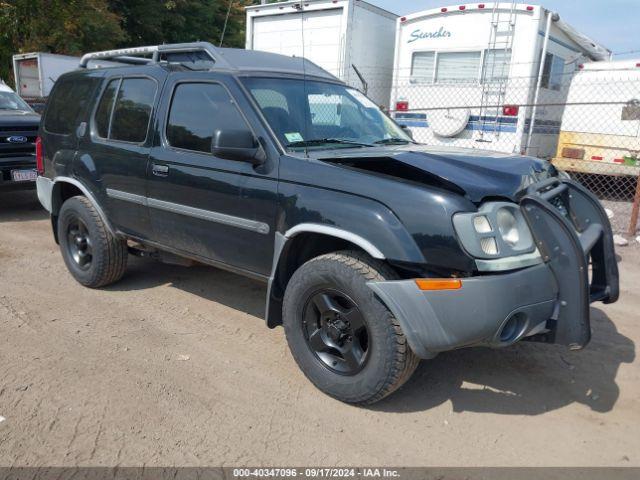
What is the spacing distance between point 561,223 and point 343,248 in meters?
A: 1.25

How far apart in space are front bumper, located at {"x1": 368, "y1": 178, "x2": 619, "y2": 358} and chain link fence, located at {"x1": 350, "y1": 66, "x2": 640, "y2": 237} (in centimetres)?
659

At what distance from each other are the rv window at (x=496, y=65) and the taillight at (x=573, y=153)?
1805 mm

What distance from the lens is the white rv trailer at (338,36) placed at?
10.6 m

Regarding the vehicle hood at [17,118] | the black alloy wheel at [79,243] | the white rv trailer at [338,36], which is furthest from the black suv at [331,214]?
the white rv trailer at [338,36]

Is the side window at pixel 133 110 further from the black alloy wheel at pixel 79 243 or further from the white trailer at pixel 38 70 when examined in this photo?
the white trailer at pixel 38 70

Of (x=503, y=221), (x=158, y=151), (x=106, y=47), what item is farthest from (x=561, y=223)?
(x=106, y=47)

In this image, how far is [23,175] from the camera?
7.67m

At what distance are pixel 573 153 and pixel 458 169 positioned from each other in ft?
26.3

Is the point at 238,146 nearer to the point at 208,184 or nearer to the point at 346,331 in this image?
the point at 208,184

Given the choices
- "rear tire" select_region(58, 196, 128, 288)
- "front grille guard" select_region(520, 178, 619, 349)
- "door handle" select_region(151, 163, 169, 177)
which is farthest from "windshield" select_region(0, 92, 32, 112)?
"front grille guard" select_region(520, 178, 619, 349)

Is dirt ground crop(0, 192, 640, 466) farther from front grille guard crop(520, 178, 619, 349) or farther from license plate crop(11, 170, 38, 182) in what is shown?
license plate crop(11, 170, 38, 182)

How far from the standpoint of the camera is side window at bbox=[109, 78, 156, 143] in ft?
14.1

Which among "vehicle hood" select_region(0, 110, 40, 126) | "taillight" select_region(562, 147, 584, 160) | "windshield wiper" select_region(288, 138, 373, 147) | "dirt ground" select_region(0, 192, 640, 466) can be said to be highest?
"windshield wiper" select_region(288, 138, 373, 147)

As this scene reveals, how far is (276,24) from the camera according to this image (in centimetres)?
1153
